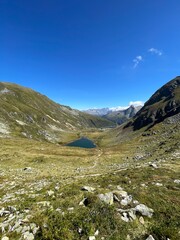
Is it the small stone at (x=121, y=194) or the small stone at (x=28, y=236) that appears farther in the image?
the small stone at (x=121, y=194)

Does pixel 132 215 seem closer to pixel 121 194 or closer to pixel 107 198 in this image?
pixel 107 198

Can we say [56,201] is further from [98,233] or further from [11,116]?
[11,116]

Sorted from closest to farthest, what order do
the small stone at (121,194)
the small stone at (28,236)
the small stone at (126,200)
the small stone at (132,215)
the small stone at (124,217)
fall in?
the small stone at (28,236) → the small stone at (124,217) → the small stone at (132,215) → the small stone at (126,200) → the small stone at (121,194)

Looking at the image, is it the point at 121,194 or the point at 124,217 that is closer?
the point at 124,217

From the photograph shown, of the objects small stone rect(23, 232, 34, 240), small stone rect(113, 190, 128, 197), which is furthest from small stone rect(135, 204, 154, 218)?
small stone rect(23, 232, 34, 240)

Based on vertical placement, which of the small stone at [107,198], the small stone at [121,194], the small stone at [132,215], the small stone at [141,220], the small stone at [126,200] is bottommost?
the small stone at [141,220]

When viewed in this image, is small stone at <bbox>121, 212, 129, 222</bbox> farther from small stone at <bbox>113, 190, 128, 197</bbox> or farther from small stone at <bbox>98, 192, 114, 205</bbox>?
small stone at <bbox>113, 190, 128, 197</bbox>

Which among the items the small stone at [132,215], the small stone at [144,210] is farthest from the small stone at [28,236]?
the small stone at [144,210]

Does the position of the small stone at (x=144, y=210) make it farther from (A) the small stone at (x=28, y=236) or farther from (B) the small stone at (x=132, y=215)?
(A) the small stone at (x=28, y=236)

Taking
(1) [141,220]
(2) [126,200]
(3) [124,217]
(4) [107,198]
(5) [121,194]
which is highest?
(4) [107,198]

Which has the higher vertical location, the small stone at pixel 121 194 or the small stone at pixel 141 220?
the small stone at pixel 121 194

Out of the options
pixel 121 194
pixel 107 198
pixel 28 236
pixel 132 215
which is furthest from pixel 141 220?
pixel 28 236

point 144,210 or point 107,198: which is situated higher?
point 107,198

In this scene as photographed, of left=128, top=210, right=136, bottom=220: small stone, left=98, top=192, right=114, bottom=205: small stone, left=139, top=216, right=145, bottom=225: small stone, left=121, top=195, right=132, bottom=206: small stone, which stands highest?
left=98, top=192, right=114, bottom=205: small stone
